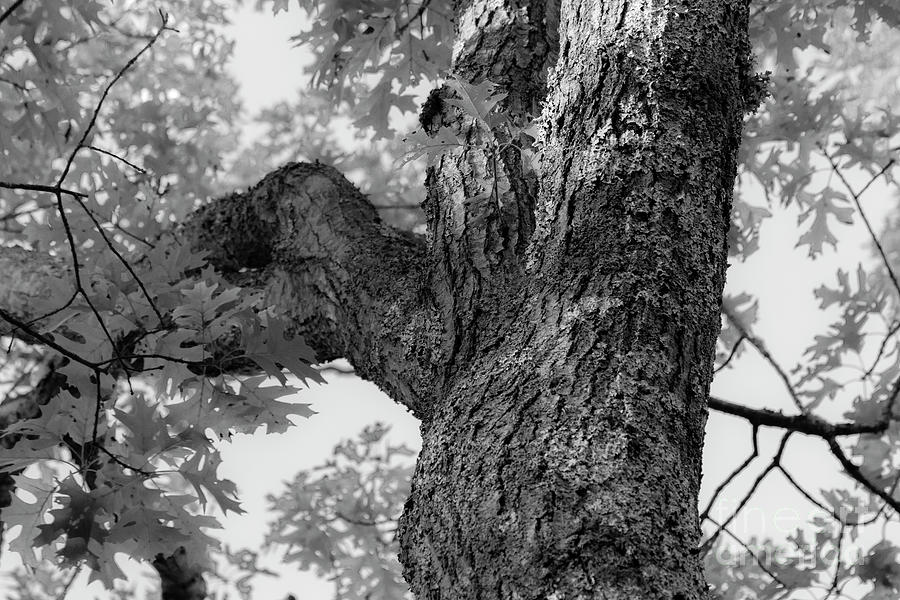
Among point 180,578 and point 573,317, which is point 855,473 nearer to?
point 573,317

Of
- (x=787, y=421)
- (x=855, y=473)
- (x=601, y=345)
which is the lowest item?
(x=601, y=345)

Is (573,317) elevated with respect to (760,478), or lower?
lower

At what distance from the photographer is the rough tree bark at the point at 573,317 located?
0.96 metres

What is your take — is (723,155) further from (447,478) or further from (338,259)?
(338,259)

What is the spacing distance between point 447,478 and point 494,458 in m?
0.09

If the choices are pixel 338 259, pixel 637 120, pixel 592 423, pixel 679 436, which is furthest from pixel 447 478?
pixel 338 259

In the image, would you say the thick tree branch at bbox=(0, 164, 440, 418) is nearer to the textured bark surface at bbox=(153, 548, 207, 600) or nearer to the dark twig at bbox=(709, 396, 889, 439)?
the dark twig at bbox=(709, 396, 889, 439)

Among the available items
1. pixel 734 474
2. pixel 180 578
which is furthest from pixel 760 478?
pixel 180 578

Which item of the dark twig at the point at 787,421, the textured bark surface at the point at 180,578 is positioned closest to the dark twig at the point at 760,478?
the dark twig at the point at 787,421

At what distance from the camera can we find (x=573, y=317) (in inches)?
45.4

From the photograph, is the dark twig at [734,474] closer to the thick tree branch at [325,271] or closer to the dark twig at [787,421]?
the dark twig at [787,421]

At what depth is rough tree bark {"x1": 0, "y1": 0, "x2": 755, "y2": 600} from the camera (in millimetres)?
957

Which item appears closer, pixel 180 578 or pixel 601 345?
pixel 601 345

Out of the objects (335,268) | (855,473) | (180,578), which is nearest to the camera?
(335,268)
